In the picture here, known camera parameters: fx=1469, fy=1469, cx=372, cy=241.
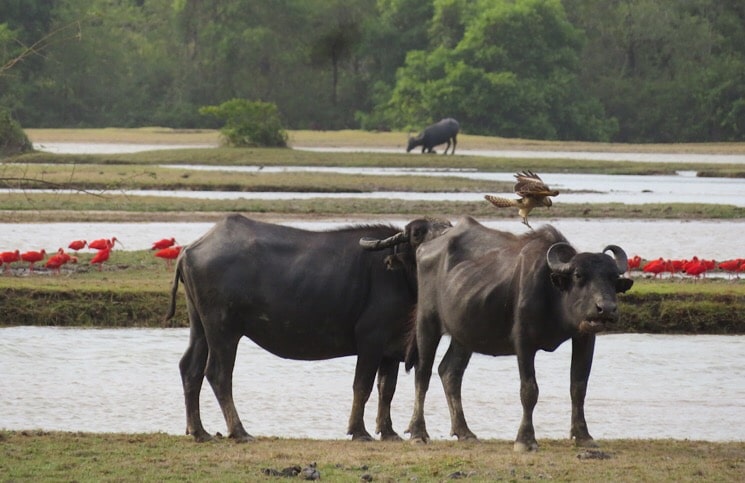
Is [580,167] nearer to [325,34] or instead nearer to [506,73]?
[506,73]

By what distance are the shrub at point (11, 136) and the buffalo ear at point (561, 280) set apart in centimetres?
2883

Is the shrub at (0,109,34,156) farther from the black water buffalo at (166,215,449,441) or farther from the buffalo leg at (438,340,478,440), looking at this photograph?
the buffalo leg at (438,340,478,440)

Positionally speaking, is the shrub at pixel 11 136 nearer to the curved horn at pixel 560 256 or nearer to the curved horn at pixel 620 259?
the curved horn at pixel 560 256

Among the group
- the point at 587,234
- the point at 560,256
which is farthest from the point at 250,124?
the point at 560,256

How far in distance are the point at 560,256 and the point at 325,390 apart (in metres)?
3.76

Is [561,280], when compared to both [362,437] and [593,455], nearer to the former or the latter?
[593,455]

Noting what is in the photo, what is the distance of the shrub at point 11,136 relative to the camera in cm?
3688

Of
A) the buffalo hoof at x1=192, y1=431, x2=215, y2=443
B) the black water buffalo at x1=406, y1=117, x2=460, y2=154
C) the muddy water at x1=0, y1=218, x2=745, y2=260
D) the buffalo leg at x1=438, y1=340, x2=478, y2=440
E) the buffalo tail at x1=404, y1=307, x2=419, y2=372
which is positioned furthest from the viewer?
the black water buffalo at x1=406, y1=117, x2=460, y2=154

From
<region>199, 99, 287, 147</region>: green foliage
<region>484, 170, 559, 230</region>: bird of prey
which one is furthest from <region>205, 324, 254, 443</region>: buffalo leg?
<region>199, 99, 287, 147</region>: green foliage

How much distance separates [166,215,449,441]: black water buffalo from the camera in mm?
9445

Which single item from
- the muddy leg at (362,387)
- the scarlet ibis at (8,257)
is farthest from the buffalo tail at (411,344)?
the scarlet ibis at (8,257)

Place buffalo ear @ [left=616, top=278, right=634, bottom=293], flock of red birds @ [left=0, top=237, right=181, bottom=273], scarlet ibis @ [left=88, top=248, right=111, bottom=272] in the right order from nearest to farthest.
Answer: buffalo ear @ [left=616, top=278, right=634, bottom=293], flock of red birds @ [left=0, top=237, right=181, bottom=273], scarlet ibis @ [left=88, top=248, right=111, bottom=272]

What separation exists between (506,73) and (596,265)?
51.7m

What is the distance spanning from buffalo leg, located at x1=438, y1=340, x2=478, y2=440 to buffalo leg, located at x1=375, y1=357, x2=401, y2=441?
0.34 meters
